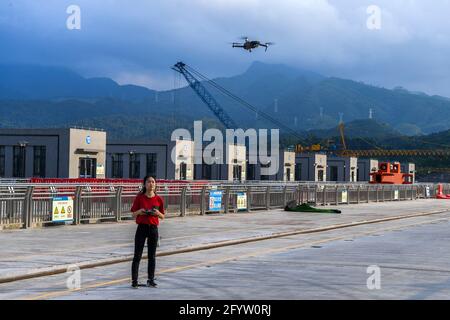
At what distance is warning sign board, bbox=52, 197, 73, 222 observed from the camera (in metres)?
23.5

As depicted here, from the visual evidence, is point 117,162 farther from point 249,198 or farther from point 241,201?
point 241,201

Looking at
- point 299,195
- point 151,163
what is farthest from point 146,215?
point 151,163

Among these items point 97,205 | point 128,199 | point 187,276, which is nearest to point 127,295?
point 187,276

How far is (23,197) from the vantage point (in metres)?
22.5

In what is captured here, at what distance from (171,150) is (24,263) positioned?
74.7m

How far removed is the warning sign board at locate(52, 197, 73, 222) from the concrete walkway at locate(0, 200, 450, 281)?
0.52 meters

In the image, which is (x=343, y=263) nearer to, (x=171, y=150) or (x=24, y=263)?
(x=24, y=263)

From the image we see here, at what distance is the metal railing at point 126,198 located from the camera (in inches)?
889

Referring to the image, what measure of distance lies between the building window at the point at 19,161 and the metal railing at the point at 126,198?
38.8m

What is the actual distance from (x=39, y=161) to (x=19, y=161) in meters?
2.29

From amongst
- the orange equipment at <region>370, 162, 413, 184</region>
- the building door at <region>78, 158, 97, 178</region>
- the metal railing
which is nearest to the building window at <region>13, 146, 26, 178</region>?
the building door at <region>78, 158, 97, 178</region>

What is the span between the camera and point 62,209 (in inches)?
946

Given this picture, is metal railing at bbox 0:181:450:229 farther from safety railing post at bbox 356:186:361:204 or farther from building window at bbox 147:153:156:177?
building window at bbox 147:153:156:177

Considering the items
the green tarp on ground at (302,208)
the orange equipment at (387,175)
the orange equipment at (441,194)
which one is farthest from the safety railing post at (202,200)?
the orange equipment at (441,194)
